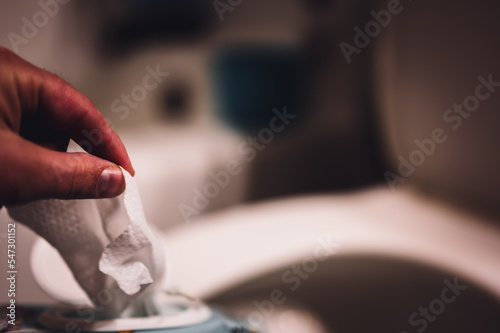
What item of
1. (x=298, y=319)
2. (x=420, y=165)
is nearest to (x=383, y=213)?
(x=420, y=165)

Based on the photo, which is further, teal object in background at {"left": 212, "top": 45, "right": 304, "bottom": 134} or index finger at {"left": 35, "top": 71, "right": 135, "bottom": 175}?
teal object in background at {"left": 212, "top": 45, "right": 304, "bottom": 134}

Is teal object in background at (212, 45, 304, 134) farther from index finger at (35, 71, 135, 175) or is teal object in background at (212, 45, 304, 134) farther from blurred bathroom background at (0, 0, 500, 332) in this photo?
index finger at (35, 71, 135, 175)

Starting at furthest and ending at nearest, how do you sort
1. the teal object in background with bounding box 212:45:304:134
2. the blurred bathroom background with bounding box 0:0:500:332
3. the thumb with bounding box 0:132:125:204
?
1. the teal object in background with bounding box 212:45:304:134
2. the blurred bathroom background with bounding box 0:0:500:332
3. the thumb with bounding box 0:132:125:204

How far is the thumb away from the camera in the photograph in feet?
0.81

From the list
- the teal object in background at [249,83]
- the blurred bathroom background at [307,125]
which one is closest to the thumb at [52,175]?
the blurred bathroom background at [307,125]

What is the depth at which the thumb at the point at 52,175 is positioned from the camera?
246 mm

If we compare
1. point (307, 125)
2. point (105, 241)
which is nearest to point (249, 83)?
point (307, 125)

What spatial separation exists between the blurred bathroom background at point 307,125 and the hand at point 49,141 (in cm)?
19

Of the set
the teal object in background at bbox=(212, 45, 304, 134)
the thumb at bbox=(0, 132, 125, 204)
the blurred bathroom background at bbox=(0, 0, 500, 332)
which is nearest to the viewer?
the thumb at bbox=(0, 132, 125, 204)

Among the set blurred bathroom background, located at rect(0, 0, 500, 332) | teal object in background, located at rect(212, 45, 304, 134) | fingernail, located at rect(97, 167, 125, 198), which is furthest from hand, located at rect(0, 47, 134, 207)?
teal object in background, located at rect(212, 45, 304, 134)

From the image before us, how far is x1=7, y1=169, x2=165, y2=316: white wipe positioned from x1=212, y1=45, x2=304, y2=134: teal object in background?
2.61ft

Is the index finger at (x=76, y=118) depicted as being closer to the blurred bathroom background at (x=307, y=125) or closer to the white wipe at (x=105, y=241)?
the white wipe at (x=105, y=241)

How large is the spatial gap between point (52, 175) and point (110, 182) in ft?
0.12

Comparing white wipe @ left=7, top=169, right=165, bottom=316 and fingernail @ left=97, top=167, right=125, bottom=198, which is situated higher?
fingernail @ left=97, top=167, right=125, bottom=198
